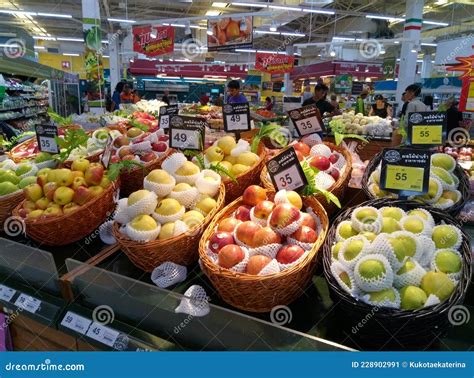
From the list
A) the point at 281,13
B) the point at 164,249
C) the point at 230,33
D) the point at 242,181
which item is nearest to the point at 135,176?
the point at 242,181

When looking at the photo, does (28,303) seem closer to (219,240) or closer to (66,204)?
(66,204)

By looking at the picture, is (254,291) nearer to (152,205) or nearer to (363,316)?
(363,316)

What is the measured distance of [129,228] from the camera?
170 centimetres

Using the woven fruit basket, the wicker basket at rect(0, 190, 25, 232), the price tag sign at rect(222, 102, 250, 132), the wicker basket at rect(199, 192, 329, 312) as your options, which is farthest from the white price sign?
the price tag sign at rect(222, 102, 250, 132)

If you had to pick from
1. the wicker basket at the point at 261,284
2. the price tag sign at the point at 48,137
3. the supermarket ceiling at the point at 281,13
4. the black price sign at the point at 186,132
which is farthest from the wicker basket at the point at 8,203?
the supermarket ceiling at the point at 281,13

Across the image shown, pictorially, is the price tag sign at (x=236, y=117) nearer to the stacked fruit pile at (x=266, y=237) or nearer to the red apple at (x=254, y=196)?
the red apple at (x=254, y=196)

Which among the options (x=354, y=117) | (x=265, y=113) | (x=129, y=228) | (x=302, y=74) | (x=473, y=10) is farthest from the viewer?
(x=302, y=74)

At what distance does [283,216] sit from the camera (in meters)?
1.58

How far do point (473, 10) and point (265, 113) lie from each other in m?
11.3

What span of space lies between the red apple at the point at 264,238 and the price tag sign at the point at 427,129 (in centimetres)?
107

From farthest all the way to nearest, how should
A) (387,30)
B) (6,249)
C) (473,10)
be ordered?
(387,30) → (473,10) → (6,249)

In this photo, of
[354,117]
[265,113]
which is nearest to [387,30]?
[265,113]

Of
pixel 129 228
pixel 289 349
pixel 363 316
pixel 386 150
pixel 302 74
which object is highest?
pixel 302 74

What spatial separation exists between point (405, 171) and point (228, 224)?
828mm
